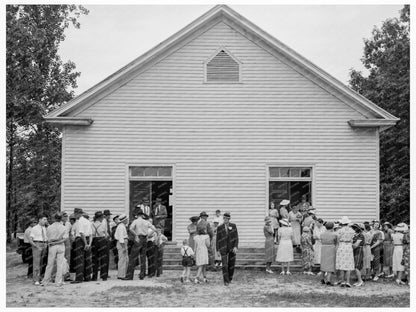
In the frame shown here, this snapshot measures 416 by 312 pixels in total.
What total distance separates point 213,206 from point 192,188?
940 millimetres

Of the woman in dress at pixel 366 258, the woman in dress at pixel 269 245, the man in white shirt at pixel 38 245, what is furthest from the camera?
the woman in dress at pixel 269 245

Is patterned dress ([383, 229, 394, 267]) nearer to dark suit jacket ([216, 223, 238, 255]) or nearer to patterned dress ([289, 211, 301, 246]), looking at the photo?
patterned dress ([289, 211, 301, 246])

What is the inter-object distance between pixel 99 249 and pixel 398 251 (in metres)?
7.93

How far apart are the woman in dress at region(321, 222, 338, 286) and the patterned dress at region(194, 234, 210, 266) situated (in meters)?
2.98

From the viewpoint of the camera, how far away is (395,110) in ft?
109

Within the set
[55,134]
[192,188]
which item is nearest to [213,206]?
[192,188]

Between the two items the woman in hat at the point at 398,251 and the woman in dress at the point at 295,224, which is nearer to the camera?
the woman in hat at the point at 398,251

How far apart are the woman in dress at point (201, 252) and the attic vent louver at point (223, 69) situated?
6.88 metres

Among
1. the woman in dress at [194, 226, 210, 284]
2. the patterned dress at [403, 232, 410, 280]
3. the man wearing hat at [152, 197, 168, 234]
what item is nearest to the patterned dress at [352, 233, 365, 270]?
the patterned dress at [403, 232, 410, 280]

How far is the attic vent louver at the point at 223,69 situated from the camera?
20.8 meters

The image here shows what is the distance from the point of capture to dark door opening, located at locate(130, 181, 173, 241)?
21.2 meters

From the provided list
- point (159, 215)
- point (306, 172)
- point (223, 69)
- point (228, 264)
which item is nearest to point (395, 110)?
point (306, 172)

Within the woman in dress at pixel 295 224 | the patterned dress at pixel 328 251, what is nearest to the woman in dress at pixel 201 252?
the patterned dress at pixel 328 251

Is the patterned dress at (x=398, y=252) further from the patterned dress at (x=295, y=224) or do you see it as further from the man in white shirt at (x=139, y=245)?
the man in white shirt at (x=139, y=245)
